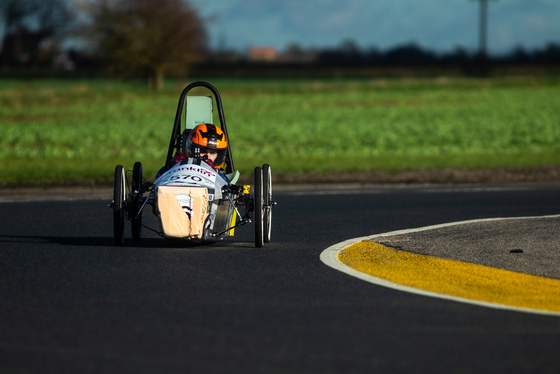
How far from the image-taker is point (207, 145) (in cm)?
1041

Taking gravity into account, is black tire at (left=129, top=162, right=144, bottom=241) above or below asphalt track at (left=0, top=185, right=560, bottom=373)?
above

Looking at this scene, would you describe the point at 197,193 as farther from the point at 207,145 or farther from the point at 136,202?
the point at 207,145

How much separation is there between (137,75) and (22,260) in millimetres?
68157

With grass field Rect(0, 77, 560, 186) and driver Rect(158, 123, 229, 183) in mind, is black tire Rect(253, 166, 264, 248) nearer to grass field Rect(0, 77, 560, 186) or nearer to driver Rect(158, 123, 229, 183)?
driver Rect(158, 123, 229, 183)

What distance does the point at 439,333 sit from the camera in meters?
6.09

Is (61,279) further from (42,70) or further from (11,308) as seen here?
(42,70)

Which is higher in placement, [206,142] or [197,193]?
[206,142]

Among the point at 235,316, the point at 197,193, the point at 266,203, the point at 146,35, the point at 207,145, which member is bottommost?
the point at 235,316

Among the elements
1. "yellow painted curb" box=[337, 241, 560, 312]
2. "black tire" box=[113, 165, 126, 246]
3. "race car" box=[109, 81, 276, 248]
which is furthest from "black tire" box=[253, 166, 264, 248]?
"black tire" box=[113, 165, 126, 246]

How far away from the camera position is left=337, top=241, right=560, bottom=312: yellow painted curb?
23.7ft

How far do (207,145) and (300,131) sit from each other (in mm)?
23289

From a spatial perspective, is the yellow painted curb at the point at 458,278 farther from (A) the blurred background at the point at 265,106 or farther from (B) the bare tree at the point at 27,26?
(B) the bare tree at the point at 27,26

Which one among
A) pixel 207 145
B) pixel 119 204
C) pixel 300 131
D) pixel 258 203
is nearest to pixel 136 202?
pixel 119 204

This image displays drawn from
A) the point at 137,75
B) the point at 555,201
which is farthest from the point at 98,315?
the point at 137,75
